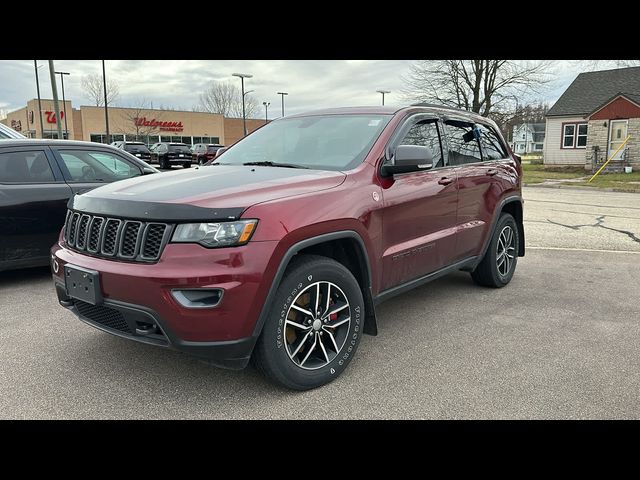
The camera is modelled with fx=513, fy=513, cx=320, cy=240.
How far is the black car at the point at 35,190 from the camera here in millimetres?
5484

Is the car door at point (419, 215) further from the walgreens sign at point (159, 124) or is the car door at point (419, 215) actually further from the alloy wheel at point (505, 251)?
the walgreens sign at point (159, 124)

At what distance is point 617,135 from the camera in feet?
88.0

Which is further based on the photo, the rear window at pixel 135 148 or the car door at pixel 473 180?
the rear window at pixel 135 148

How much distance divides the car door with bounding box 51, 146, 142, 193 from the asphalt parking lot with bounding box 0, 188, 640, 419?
1292mm

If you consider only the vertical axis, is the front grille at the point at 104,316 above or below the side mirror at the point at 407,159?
below

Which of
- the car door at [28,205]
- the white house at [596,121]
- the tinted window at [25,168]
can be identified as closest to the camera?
the car door at [28,205]

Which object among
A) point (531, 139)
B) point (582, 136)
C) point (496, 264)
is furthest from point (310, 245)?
point (531, 139)

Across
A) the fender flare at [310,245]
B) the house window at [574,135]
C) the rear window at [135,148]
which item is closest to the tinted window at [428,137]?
the fender flare at [310,245]

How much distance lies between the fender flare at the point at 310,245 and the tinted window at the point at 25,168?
13.4 ft

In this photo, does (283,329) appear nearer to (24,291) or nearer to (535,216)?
(24,291)

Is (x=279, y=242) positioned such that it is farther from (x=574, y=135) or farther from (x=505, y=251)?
(x=574, y=135)

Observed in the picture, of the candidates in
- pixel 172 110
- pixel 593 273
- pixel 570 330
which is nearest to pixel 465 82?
pixel 593 273

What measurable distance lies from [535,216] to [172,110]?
58.9 meters

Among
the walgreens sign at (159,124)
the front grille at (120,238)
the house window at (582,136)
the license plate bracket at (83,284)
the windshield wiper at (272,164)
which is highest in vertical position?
the walgreens sign at (159,124)
